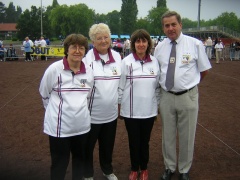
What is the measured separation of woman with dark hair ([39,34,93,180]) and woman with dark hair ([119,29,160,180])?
0.59 meters

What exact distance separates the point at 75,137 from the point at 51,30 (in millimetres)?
42754

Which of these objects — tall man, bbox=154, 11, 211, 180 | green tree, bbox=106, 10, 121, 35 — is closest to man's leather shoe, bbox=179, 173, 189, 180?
tall man, bbox=154, 11, 211, 180

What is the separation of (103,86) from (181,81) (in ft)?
3.02

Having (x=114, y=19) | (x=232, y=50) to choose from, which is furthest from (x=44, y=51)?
(x=232, y=50)

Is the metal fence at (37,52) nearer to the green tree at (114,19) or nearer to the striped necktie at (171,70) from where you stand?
the green tree at (114,19)

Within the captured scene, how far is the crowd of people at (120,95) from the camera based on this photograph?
9.08 ft

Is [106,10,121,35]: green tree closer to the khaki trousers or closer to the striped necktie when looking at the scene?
the striped necktie

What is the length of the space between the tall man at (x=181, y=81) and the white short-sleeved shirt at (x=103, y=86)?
611mm

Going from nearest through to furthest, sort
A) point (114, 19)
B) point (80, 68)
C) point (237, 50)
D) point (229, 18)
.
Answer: point (229, 18)
point (80, 68)
point (114, 19)
point (237, 50)

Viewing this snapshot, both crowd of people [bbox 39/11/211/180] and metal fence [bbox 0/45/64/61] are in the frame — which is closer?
crowd of people [bbox 39/11/211/180]

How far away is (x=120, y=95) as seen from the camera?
3361mm

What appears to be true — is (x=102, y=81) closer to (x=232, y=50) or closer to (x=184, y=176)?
(x=184, y=176)

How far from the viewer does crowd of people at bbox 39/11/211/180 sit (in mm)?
2768

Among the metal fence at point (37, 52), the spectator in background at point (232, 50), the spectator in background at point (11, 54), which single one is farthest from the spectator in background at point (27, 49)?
the spectator in background at point (232, 50)
